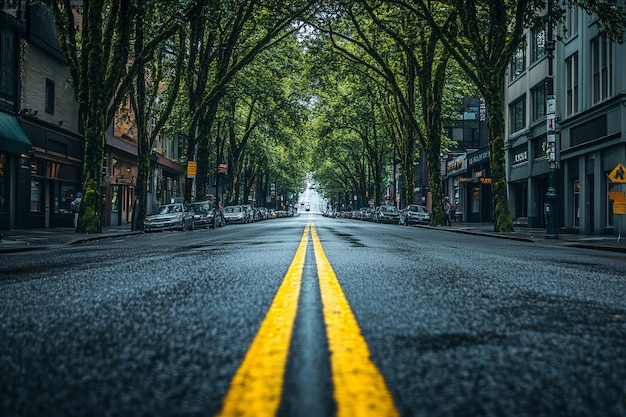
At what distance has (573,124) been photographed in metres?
27.7

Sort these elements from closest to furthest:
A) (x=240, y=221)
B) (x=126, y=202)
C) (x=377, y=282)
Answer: (x=377, y=282) → (x=126, y=202) → (x=240, y=221)

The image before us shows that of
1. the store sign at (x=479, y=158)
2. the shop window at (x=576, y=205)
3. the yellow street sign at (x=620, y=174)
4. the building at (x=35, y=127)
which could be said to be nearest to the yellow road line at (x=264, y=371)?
the yellow street sign at (x=620, y=174)

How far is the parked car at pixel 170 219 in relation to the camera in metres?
28.4

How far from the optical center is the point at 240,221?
47.2 metres

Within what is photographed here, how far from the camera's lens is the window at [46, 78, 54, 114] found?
28891 millimetres

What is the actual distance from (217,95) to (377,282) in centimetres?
2659

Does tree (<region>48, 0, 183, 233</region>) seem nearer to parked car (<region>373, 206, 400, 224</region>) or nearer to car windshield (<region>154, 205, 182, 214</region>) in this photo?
car windshield (<region>154, 205, 182, 214</region>)

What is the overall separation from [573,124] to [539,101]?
568 centimetres

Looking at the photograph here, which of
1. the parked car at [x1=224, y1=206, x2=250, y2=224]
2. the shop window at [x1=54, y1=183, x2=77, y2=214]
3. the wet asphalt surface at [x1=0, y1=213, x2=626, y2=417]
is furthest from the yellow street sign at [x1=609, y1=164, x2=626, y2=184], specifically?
the parked car at [x1=224, y1=206, x2=250, y2=224]

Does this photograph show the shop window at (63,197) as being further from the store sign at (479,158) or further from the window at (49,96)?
the store sign at (479,158)

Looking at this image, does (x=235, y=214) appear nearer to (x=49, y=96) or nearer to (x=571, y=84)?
(x=49, y=96)

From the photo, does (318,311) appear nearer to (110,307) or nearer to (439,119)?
(110,307)

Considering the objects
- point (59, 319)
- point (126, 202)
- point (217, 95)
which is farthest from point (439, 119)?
point (59, 319)

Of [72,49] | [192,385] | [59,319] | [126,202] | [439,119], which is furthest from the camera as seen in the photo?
[126,202]
